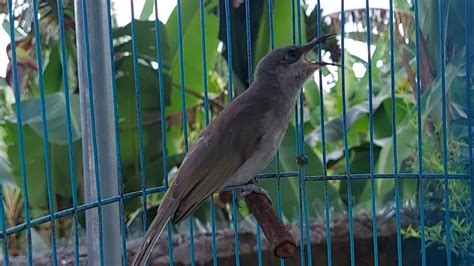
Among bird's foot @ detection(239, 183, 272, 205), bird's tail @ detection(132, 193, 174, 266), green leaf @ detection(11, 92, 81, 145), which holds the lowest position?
bird's tail @ detection(132, 193, 174, 266)

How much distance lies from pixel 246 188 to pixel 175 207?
18 cm

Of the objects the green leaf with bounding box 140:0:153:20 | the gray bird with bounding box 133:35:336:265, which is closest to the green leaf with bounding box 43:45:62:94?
the green leaf with bounding box 140:0:153:20

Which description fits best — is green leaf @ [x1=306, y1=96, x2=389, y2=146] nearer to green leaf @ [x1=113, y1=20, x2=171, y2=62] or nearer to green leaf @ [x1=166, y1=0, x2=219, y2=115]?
green leaf @ [x1=166, y1=0, x2=219, y2=115]

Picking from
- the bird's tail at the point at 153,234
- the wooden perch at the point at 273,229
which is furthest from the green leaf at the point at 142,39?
the wooden perch at the point at 273,229

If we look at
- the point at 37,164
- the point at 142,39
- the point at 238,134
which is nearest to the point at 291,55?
the point at 238,134

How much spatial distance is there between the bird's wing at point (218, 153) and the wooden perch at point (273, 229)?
0.20m

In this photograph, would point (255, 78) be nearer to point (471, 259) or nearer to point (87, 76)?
point (87, 76)

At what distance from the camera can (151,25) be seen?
2971 mm

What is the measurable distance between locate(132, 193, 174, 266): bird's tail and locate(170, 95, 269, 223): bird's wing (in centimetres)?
3

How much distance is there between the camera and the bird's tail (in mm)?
1685

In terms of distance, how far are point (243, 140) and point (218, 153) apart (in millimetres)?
76

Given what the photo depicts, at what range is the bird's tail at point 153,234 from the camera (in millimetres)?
1685

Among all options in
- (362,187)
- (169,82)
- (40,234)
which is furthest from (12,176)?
(362,187)

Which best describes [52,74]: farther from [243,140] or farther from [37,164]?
[243,140]
